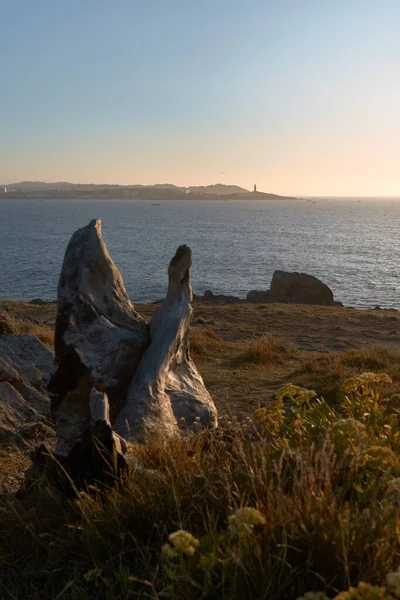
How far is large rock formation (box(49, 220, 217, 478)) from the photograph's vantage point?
6789mm

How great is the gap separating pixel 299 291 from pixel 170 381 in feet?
107

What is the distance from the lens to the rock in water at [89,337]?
687cm

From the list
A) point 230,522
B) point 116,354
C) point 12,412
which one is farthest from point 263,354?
point 230,522

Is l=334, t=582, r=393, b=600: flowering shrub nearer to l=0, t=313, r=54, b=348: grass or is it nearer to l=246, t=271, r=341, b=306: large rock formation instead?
l=0, t=313, r=54, b=348: grass

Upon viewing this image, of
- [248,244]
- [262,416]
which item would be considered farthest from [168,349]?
[248,244]

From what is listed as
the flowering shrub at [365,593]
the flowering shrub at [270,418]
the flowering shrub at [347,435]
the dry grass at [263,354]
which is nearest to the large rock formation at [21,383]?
the flowering shrub at [270,418]

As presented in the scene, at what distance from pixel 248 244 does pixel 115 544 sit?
308 ft

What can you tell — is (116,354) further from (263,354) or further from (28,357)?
(263,354)

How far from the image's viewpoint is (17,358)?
9797 mm

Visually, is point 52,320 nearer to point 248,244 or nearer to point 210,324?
point 210,324

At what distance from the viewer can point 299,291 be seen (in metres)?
39.2

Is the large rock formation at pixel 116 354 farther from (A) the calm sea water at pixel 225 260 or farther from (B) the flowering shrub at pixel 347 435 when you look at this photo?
(A) the calm sea water at pixel 225 260

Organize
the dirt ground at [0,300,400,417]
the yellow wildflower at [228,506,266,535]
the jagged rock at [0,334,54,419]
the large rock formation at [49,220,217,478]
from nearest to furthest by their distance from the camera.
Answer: the yellow wildflower at [228,506,266,535] < the large rock formation at [49,220,217,478] < the jagged rock at [0,334,54,419] < the dirt ground at [0,300,400,417]

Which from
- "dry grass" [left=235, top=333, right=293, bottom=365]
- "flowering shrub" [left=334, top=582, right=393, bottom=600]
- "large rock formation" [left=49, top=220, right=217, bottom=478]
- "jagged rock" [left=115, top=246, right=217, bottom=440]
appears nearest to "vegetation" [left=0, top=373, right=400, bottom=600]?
"flowering shrub" [left=334, top=582, right=393, bottom=600]
